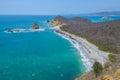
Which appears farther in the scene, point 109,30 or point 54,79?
point 109,30

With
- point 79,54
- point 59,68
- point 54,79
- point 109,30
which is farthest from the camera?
point 109,30

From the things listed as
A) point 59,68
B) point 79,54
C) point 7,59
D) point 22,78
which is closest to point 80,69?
point 59,68

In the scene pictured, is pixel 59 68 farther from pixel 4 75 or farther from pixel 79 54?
pixel 79 54

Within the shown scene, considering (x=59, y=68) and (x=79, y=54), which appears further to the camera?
(x=79, y=54)

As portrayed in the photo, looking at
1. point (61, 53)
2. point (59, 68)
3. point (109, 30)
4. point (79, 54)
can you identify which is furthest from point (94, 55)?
point (109, 30)

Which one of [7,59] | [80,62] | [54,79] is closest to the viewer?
[54,79]

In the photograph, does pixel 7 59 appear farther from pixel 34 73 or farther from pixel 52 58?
pixel 34 73

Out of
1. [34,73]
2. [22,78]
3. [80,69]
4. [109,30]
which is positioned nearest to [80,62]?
[80,69]

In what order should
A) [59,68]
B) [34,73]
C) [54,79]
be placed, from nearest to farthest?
[54,79]
[34,73]
[59,68]
